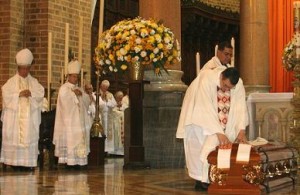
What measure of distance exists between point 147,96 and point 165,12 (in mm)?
1360

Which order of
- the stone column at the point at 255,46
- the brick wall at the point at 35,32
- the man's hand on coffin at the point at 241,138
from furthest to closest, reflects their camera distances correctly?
the stone column at the point at 255,46 → the brick wall at the point at 35,32 → the man's hand on coffin at the point at 241,138

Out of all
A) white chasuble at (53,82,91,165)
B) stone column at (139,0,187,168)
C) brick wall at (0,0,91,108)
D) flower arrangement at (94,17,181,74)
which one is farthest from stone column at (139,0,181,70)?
brick wall at (0,0,91,108)

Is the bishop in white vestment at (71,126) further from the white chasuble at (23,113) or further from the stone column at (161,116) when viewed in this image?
the stone column at (161,116)

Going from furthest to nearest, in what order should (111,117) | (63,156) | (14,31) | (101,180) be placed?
1. (111,117)
2. (14,31)
3. (63,156)
4. (101,180)

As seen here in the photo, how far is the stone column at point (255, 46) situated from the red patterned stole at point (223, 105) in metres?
6.29

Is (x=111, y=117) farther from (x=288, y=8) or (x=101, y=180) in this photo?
(x=101, y=180)

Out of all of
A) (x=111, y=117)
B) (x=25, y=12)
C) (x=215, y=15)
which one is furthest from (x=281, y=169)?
(x=215, y=15)

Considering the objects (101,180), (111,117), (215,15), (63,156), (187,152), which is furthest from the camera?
(215,15)

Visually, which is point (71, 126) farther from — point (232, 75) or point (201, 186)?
point (232, 75)

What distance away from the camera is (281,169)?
868 cm

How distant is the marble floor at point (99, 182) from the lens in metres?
7.95

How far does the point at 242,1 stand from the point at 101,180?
682 centimetres

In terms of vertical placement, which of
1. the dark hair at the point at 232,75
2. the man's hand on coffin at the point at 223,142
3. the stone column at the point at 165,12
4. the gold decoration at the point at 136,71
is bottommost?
the man's hand on coffin at the point at 223,142

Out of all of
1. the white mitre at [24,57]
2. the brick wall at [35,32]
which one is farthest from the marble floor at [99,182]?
the brick wall at [35,32]
